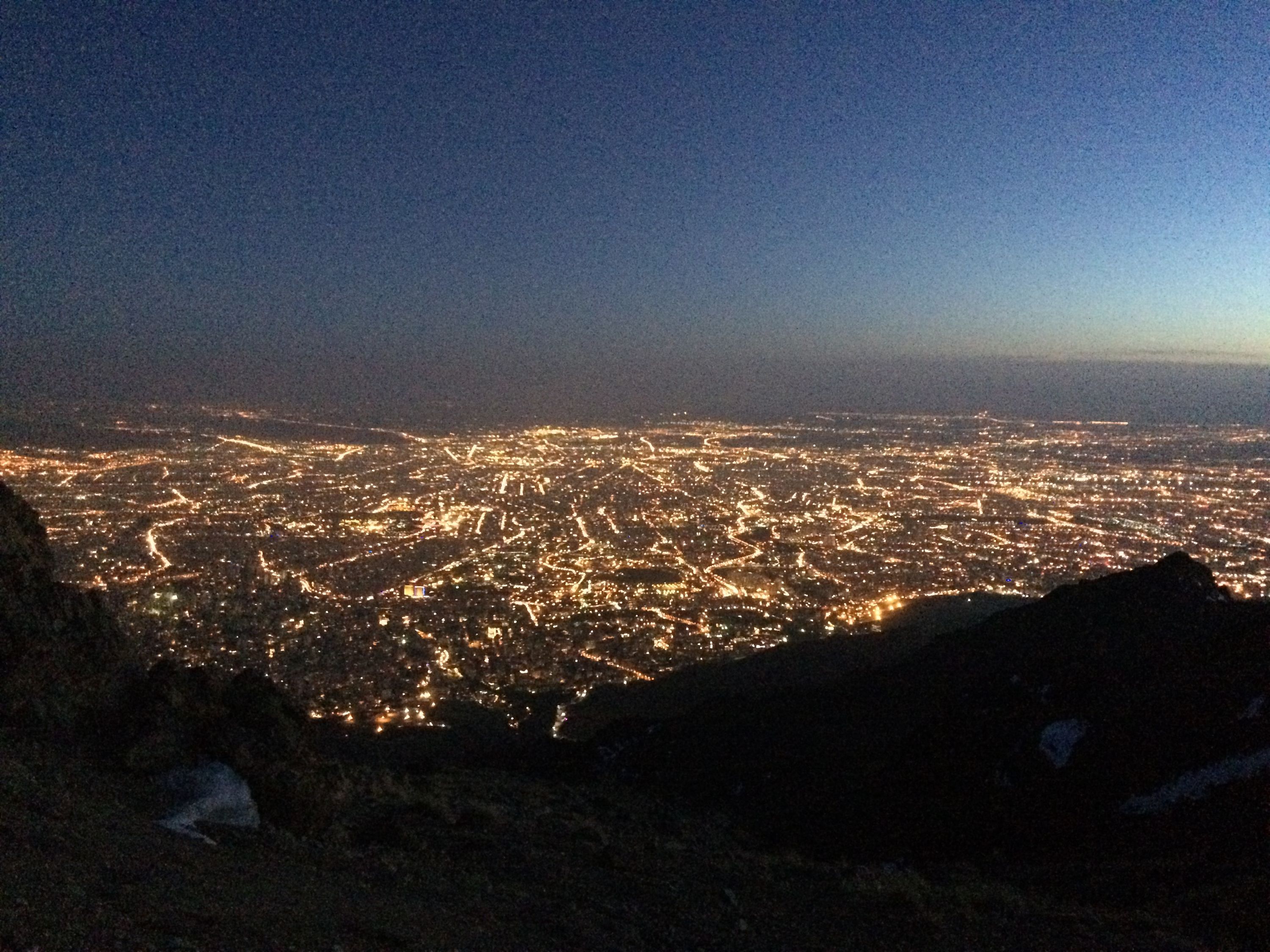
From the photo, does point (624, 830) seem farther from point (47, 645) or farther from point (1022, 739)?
point (47, 645)

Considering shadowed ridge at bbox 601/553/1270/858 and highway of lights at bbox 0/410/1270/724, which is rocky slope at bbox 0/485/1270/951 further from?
highway of lights at bbox 0/410/1270/724

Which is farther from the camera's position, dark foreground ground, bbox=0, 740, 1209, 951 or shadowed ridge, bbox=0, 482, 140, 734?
shadowed ridge, bbox=0, 482, 140, 734

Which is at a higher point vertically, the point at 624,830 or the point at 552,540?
the point at 624,830

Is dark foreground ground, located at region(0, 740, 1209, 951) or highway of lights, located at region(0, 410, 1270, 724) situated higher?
dark foreground ground, located at region(0, 740, 1209, 951)

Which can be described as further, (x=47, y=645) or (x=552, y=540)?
(x=552, y=540)

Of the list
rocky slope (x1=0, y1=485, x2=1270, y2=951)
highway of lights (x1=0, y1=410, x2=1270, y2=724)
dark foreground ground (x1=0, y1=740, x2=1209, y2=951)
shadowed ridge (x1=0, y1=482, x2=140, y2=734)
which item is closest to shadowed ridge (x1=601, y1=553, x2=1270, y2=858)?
rocky slope (x1=0, y1=485, x2=1270, y2=951)

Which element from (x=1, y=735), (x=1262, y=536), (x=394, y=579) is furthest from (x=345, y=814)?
(x=1262, y=536)

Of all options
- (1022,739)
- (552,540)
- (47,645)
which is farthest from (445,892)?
(552,540)

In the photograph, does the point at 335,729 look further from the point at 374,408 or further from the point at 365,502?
the point at 374,408
